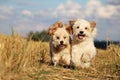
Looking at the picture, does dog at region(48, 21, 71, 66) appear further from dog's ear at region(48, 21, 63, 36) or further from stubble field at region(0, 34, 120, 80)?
stubble field at region(0, 34, 120, 80)

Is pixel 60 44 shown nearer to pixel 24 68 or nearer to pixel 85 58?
pixel 85 58

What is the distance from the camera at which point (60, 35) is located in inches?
441

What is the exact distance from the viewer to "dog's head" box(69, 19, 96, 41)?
34.8 feet

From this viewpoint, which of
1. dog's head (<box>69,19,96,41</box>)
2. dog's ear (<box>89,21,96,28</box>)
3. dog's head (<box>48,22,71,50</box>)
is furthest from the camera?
dog's ear (<box>89,21,96,28</box>)

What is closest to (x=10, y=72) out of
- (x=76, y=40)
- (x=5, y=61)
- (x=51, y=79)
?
(x=5, y=61)

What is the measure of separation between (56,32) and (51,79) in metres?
3.62

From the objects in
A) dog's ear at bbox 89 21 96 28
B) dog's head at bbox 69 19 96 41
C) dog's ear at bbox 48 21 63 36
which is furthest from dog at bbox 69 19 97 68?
dog's ear at bbox 48 21 63 36

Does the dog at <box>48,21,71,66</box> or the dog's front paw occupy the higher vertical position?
the dog at <box>48,21,71,66</box>

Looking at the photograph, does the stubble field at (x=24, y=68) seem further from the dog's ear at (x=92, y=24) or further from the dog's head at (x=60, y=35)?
the dog's ear at (x=92, y=24)

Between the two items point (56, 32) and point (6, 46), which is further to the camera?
point (56, 32)

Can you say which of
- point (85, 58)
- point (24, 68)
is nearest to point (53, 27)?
point (85, 58)

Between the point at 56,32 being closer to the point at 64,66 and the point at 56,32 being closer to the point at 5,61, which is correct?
the point at 64,66

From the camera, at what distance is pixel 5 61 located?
24.2 feet

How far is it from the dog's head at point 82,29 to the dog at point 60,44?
0.32 meters
